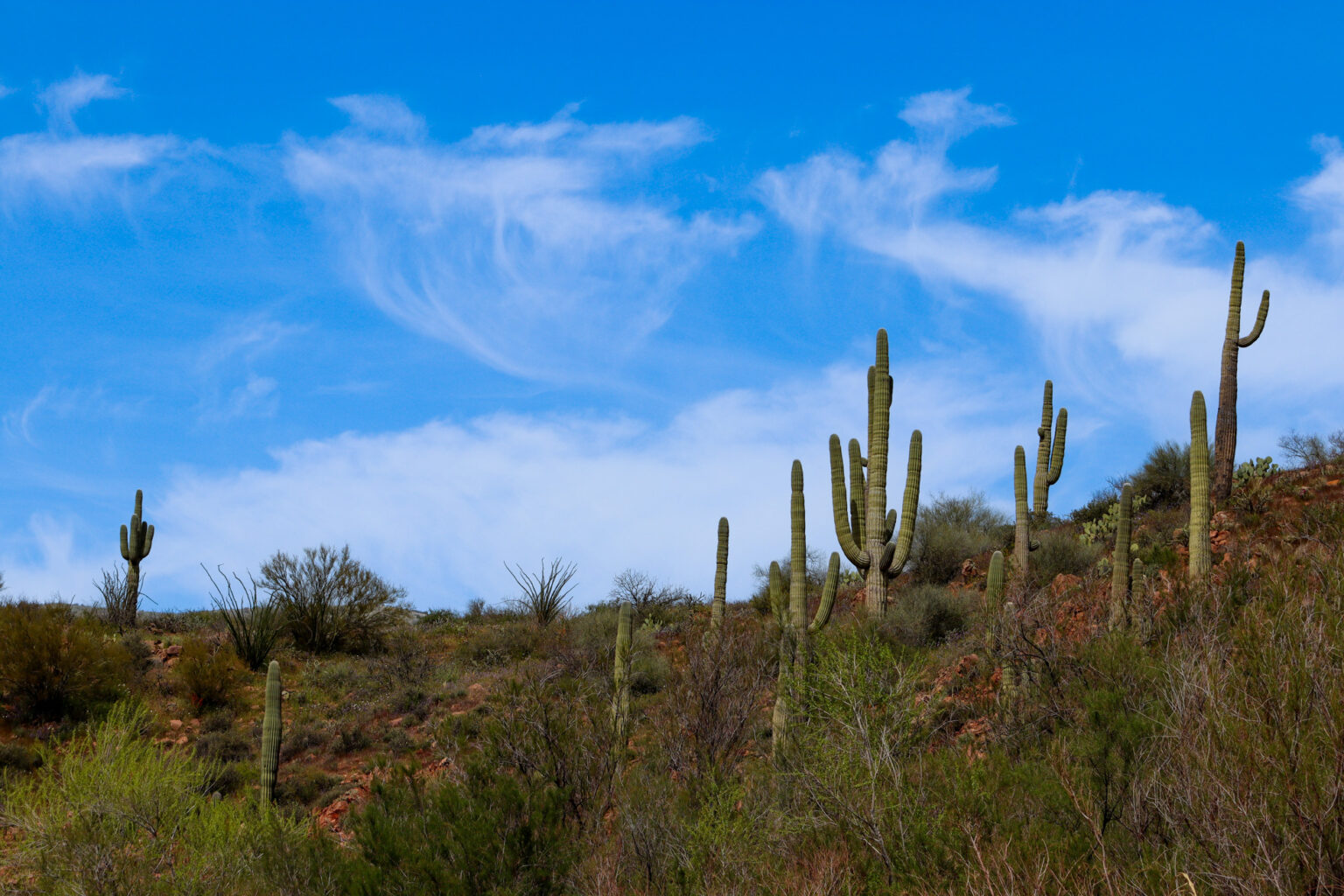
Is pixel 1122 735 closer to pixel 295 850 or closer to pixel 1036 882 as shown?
pixel 1036 882

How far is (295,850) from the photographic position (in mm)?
8914

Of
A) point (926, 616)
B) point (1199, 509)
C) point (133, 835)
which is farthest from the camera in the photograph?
point (926, 616)

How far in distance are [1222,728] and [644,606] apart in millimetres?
19232

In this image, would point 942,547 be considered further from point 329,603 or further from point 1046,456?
point 329,603

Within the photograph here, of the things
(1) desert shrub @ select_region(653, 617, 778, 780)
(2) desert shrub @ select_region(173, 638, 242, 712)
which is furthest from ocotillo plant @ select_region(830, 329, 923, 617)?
(2) desert shrub @ select_region(173, 638, 242, 712)

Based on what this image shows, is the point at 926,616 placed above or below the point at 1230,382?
below

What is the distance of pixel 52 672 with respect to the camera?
56.5 ft

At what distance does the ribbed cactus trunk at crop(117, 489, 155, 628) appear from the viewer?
22.3 m

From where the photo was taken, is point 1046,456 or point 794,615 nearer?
point 794,615

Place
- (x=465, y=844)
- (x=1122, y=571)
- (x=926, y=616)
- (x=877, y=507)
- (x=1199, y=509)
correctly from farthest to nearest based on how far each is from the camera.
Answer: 1. (x=926, y=616)
2. (x=877, y=507)
3. (x=1199, y=509)
4. (x=1122, y=571)
5. (x=465, y=844)

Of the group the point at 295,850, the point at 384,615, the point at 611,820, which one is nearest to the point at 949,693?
the point at 611,820

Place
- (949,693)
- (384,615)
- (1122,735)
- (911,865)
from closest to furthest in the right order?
(911,865) < (1122,735) < (949,693) < (384,615)

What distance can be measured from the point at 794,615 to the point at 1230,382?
467 inches

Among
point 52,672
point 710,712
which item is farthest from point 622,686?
point 52,672
